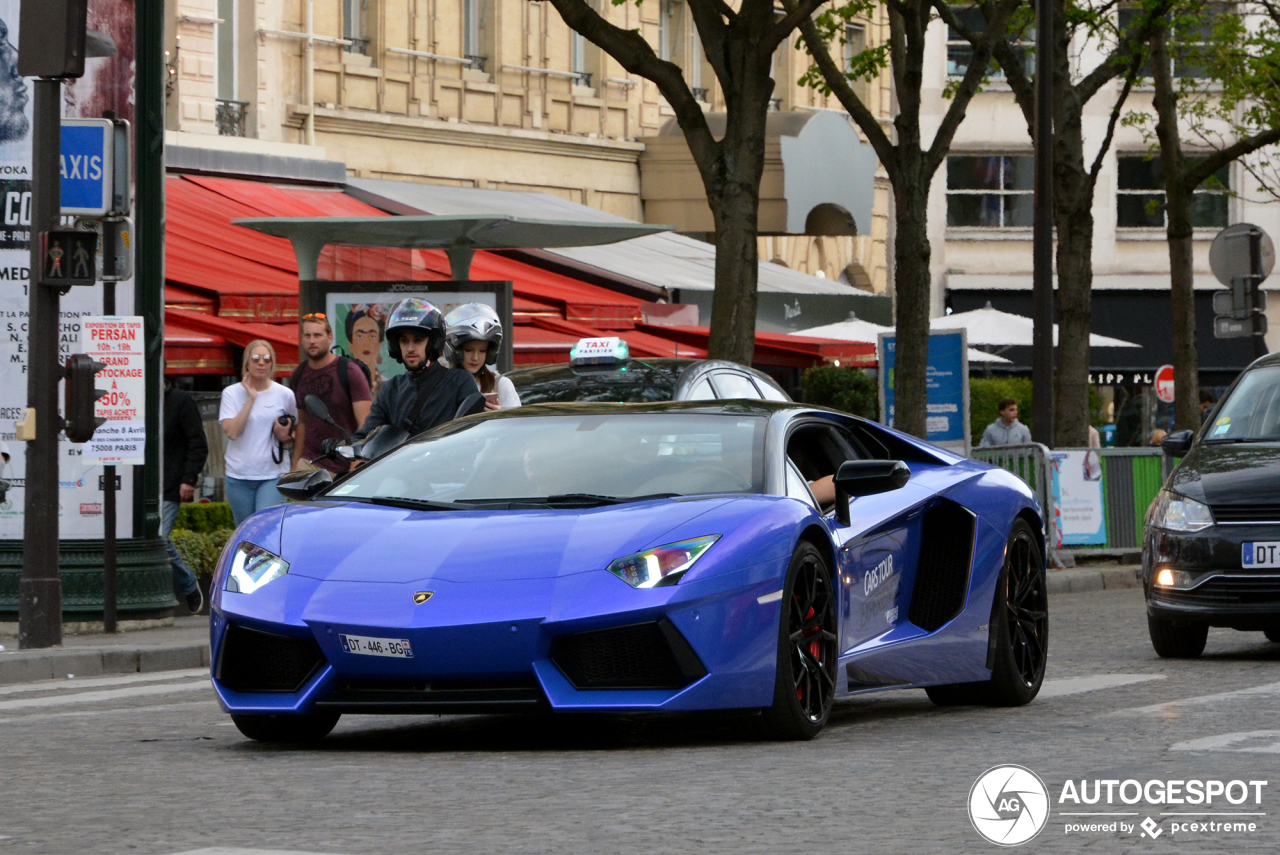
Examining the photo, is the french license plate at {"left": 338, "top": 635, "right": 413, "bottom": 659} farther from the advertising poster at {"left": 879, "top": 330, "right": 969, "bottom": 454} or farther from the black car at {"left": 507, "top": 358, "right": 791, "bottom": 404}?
the advertising poster at {"left": 879, "top": 330, "right": 969, "bottom": 454}

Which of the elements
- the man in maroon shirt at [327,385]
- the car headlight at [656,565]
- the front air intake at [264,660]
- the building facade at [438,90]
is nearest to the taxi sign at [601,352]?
the man in maroon shirt at [327,385]

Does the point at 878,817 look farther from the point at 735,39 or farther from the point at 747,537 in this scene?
the point at 735,39

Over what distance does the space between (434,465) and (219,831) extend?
276cm

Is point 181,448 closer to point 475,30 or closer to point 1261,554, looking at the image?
point 1261,554

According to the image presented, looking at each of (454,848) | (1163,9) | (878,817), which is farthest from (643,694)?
(1163,9)

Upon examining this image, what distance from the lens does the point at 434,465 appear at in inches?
336

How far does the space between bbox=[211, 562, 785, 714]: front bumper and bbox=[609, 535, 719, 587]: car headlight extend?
0.13 feet

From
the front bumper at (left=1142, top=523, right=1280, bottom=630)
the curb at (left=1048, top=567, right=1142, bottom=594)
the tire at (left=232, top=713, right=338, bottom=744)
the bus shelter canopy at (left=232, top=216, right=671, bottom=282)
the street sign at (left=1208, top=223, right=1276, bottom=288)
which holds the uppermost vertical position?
the street sign at (left=1208, top=223, right=1276, bottom=288)

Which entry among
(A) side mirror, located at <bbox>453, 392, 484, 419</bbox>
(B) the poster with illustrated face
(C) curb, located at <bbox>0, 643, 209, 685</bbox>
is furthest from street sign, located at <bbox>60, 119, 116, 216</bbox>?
(B) the poster with illustrated face

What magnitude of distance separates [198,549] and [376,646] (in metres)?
9.57

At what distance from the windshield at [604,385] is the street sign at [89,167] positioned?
270cm

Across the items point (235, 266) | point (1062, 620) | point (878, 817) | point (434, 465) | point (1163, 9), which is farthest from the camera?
point (1163, 9)

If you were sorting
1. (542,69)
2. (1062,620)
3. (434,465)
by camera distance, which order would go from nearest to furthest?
(434,465)
(1062,620)
(542,69)

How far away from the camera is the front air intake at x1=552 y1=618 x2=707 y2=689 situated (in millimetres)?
7383
